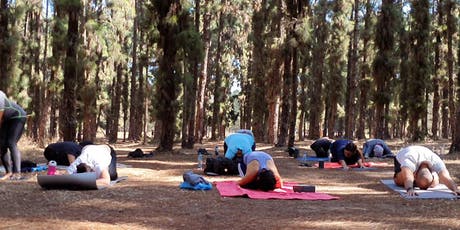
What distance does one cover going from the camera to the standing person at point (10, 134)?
8.65 metres

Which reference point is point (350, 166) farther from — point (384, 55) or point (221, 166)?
point (384, 55)

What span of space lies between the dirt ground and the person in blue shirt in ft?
11.5

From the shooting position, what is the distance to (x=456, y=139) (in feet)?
54.4

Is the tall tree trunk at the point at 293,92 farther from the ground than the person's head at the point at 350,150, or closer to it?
farther from the ground

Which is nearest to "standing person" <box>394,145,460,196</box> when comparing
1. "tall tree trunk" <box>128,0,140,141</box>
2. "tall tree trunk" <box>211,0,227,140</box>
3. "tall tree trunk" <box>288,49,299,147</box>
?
"tall tree trunk" <box>288,49,299,147</box>

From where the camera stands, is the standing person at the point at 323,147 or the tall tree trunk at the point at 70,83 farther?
the standing person at the point at 323,147

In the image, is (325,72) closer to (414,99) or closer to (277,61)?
(414,99)

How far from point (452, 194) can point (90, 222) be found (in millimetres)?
5428

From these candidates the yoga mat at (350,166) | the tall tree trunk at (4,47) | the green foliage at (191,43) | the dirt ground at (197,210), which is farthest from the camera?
the tall tree trunk at (4,47)

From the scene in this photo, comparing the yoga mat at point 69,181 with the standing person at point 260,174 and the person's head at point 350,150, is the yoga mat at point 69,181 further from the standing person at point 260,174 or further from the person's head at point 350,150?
the person's head at point 350,150

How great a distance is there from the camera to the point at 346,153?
13.2 m

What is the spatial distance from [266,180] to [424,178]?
265 centimetres

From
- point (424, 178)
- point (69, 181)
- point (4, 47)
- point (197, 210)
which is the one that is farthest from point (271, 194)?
point (4, 47)

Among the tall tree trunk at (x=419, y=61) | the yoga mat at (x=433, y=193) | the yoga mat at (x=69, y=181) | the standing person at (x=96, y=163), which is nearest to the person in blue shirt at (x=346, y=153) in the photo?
the yoga mat at (x=433, y=193)
